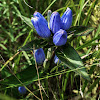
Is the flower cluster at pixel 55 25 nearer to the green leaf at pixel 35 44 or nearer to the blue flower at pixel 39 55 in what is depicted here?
the green leaf at pixel 35 44

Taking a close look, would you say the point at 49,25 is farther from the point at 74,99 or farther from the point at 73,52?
the point at 74,99

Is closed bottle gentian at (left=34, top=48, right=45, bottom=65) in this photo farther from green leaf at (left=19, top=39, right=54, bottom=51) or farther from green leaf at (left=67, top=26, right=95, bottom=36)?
green leaf at (left=67, top=26, right=95, bottom=36)

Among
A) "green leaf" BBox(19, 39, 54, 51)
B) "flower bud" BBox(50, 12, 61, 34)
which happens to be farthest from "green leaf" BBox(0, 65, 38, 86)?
"flower bud" BBox(50, 12, 61, 34)

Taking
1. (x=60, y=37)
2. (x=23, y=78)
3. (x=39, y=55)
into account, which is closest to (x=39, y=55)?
(x=39, y=55)

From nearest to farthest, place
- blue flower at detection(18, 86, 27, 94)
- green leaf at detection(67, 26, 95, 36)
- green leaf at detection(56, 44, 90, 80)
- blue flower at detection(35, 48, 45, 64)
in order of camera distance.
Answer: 1. green leaf at detection(56, 44, 90, 80)
2. green leaf at detection(67, 26, 95, 36)
3. blue flower at detection(35, 48, 45, 64)
4. blue flower at detection(18, 86, 27, 94)

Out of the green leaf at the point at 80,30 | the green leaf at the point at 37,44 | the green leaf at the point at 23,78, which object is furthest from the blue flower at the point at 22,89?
the green leaf at the point at 80,30

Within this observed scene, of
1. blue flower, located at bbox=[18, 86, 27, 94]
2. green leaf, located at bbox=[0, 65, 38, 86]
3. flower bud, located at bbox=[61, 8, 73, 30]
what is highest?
flower bud, located at bbox=[61, 8, 73, 30]
